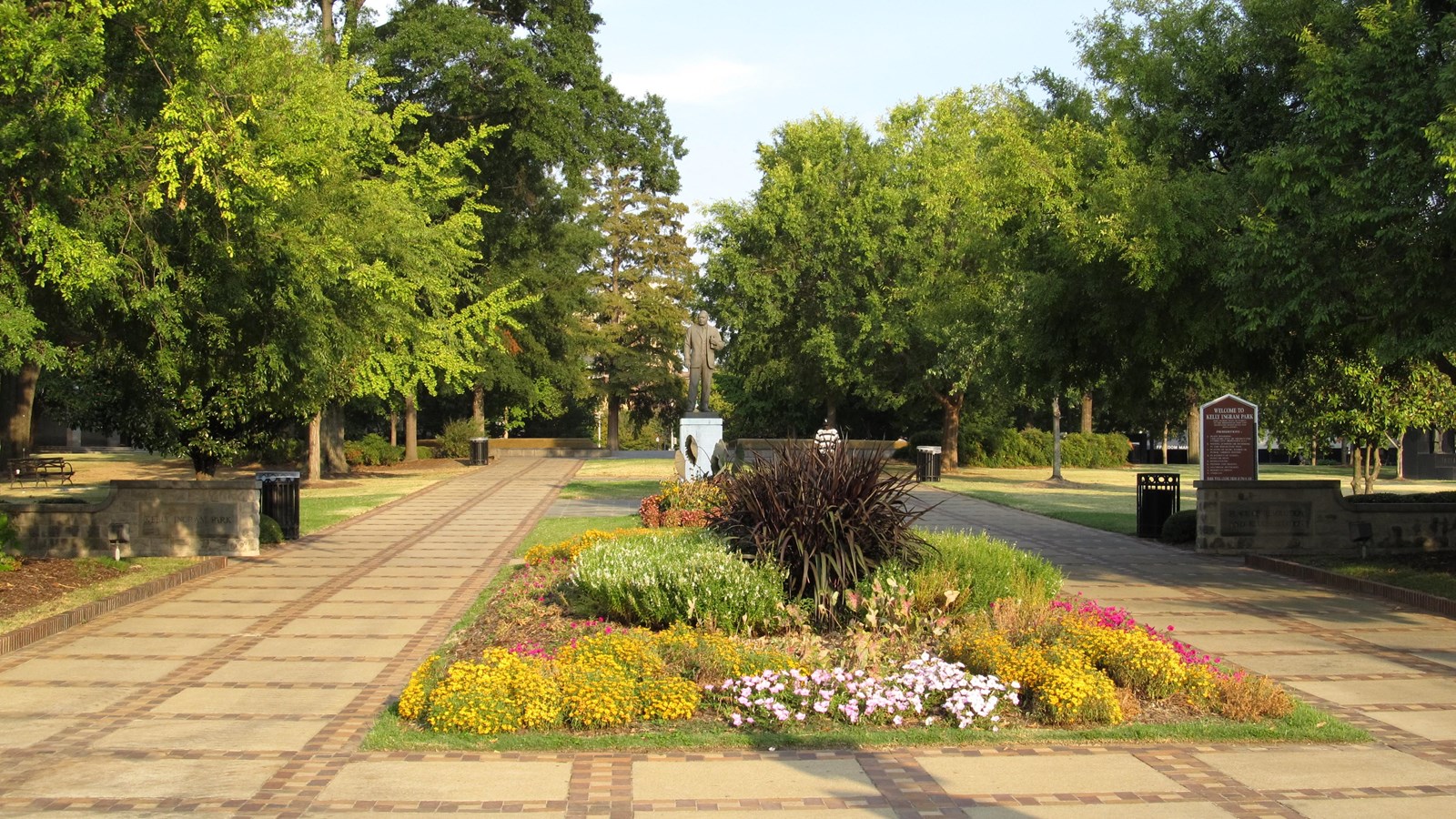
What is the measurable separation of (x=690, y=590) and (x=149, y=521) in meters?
10.4

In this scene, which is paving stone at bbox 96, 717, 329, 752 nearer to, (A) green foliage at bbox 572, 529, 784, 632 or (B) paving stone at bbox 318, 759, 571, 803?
(B) paving stone at bbox 318, 759, 571, 803

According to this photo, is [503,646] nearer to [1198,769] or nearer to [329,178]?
[1198,769]

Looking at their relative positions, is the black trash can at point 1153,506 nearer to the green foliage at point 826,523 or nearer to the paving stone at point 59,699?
the green foliage at point 826,523

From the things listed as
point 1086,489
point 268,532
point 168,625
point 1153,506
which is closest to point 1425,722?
point 168,625

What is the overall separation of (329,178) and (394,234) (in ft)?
13.7

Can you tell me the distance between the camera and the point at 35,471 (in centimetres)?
3055

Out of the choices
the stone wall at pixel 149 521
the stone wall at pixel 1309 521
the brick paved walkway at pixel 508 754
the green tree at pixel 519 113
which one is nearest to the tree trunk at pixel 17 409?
the green tree at pixel 519 113

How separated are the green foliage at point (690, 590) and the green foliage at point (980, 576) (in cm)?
130

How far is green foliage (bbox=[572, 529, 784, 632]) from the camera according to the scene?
31.4ft

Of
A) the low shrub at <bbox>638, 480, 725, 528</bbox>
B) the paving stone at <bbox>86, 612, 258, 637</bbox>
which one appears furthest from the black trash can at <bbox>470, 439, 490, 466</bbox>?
the paving stone at <bbox>86, 612, 258, 637</bbox>

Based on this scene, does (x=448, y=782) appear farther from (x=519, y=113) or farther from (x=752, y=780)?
(x=519, y=113)

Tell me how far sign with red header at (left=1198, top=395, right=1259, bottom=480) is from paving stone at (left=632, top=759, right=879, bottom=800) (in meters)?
14.4

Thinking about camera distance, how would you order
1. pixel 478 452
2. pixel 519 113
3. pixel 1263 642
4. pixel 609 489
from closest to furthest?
pixel 1263 642 < pixel 609 489 < pixel 519 113 < pixel 478 452

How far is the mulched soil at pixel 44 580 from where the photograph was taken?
12.0 metres
